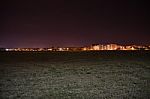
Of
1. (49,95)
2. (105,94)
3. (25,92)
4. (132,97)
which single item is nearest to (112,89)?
(105,94)

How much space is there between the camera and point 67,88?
55.9ft

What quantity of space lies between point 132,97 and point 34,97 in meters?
4.91

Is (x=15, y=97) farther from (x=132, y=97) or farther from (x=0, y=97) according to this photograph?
(x=132, y=97)

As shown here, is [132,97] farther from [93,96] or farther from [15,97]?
[15,97]

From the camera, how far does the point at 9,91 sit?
16.2m

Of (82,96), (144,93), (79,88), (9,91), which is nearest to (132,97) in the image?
(144,93)

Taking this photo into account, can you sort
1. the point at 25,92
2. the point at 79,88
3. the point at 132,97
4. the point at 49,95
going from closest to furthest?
the point at 132,97 → the point at 49,95 → the point at 25,92 → the point at 79,88

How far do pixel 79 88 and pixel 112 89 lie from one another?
1.98 meters

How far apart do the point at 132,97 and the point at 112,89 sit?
109 inches

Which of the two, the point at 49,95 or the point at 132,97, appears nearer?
the point at 132,97

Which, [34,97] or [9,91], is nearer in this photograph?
[34,97]

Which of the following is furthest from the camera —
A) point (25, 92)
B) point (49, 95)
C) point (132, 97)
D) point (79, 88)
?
point (79, 88)

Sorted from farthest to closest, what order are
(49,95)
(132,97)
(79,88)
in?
(79,88), (49,95), (132,97)

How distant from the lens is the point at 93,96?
14.3m
